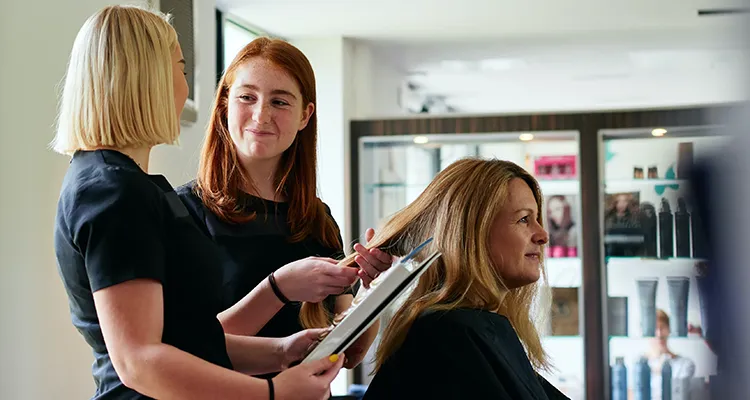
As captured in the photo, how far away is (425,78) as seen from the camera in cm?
689

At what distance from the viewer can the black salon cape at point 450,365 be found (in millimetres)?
1447

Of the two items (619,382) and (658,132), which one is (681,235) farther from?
(619,382)

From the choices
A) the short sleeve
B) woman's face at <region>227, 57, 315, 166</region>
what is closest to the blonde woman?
the short sleeve

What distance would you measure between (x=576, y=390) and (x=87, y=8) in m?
3.60

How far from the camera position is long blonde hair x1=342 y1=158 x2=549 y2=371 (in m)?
1.58

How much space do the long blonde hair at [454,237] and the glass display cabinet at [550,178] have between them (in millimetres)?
3136

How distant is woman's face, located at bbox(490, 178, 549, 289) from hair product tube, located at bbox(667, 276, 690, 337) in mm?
3441

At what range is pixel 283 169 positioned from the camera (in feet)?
6.26

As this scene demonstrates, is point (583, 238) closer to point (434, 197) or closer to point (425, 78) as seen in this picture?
point (425, 78)

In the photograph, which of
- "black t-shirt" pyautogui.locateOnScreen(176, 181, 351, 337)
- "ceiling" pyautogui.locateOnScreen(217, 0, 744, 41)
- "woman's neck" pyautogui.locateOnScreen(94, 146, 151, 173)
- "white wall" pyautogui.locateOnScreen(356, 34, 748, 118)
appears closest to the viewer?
"woman's neck" pyautogui.locateOnScreen(94, 146, 151, 173)

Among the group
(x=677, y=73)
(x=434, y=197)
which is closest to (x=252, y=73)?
(x=434, y=197)

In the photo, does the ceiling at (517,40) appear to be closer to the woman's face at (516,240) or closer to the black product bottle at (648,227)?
the black product bottle at (648,227)

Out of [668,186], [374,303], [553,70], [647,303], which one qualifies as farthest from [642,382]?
[374,303]

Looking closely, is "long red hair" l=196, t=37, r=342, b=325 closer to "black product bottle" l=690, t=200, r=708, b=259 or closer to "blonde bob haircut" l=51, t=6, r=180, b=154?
"blonde bob haircut" l=51, t=6, r=180, b=154
